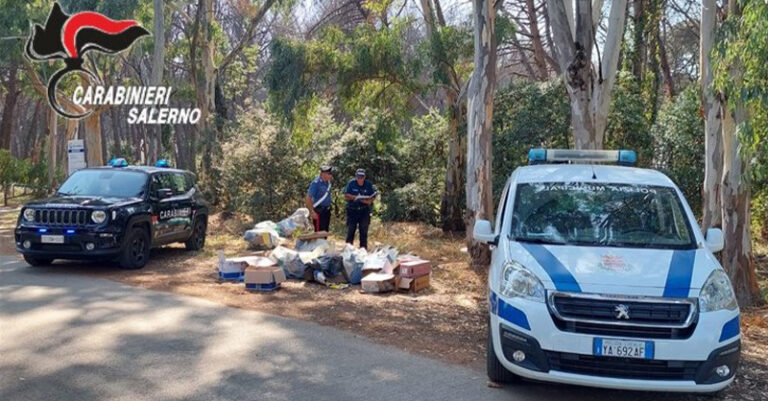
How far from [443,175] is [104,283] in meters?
10.7

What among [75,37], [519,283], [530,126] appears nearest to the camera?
[519,283]

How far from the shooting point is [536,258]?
5445 mm

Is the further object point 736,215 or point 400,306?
point 736,215

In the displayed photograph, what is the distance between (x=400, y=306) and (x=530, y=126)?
810 centimetres

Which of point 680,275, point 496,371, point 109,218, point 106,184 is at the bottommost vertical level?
point 496,371

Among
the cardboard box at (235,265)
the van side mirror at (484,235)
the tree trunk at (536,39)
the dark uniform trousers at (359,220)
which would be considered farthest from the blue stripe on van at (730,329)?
the tree trunk at (536,39)

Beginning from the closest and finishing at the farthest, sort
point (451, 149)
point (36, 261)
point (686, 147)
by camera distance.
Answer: point (36, 261), point (686, 147), point (451, 149)

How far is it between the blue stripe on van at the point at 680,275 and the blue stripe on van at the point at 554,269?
689 mm

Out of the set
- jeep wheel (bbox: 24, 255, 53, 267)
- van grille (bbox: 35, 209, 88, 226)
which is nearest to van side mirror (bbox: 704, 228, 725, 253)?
van grille (bbox: 35, 209, 88, 226)

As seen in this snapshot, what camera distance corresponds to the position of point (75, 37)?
20.8 metres

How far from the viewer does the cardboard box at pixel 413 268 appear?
9773 mm

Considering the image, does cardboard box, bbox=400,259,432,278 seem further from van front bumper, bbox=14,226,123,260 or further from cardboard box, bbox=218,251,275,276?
van front bumper, bbox=14,226,123,260

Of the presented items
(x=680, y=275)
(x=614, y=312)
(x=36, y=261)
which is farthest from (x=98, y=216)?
(x=680, y=275)

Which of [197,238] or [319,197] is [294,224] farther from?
[197,238]
